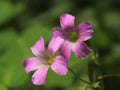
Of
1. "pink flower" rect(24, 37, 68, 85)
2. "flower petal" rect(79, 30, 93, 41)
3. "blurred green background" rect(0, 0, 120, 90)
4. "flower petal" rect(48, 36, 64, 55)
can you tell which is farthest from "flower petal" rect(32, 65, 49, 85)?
"blurred green background" rect(0, 0, 120, 90)

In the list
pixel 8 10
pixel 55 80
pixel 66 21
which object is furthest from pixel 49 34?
pixel 66 21

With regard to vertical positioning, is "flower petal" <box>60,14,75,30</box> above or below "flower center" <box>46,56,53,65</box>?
above

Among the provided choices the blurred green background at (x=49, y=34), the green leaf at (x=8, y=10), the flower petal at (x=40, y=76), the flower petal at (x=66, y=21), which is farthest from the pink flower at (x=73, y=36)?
the green leaf at (x=8, y=10)

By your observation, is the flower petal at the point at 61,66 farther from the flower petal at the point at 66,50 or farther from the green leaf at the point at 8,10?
the green leaf at the point at 8,10

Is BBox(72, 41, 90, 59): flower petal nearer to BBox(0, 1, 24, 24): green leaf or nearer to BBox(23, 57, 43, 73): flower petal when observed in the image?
BBox(23, 57, 43, 73): flower petal

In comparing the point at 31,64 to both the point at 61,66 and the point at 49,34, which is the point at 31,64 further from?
the point at 49,34

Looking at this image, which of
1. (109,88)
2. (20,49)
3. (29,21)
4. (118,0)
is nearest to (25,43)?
(20,49)

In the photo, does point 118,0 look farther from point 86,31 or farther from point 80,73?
point 86,31
